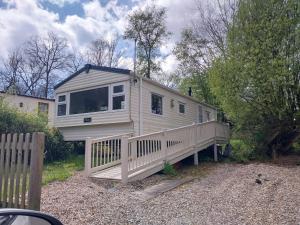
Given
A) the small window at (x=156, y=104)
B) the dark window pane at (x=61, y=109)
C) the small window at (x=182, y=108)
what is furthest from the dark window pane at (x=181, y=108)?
the dark window pane at (x=61, y=109)

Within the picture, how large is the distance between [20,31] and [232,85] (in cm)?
2613

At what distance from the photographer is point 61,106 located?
16.5 m

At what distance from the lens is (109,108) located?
14.1 m

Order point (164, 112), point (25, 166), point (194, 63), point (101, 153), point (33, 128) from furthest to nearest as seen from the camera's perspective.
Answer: point (194, 63)
point (164, 112)
point (33, 128)
point (101, 153)
point (25, 166)

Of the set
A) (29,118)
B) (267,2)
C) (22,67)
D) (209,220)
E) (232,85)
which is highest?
(22,67)

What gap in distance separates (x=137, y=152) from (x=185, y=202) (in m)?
2.99

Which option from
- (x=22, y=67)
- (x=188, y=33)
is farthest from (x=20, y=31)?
(x=188, y=33)

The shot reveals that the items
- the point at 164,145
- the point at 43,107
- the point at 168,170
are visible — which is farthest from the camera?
the point at 43,107

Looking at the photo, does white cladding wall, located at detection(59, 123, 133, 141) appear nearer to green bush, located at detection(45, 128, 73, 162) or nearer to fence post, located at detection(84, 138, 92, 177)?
green bush, located at detection(45, 128, 73, 162)

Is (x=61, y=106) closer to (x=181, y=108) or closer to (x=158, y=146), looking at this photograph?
(x=181, y=108)

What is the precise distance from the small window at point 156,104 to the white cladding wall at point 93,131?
216 cm

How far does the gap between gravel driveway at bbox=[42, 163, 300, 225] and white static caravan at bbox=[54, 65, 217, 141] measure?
5.22 meters

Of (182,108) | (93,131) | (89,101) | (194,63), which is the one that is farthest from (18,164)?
(194,63)

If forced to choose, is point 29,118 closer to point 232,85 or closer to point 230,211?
point 232,85
